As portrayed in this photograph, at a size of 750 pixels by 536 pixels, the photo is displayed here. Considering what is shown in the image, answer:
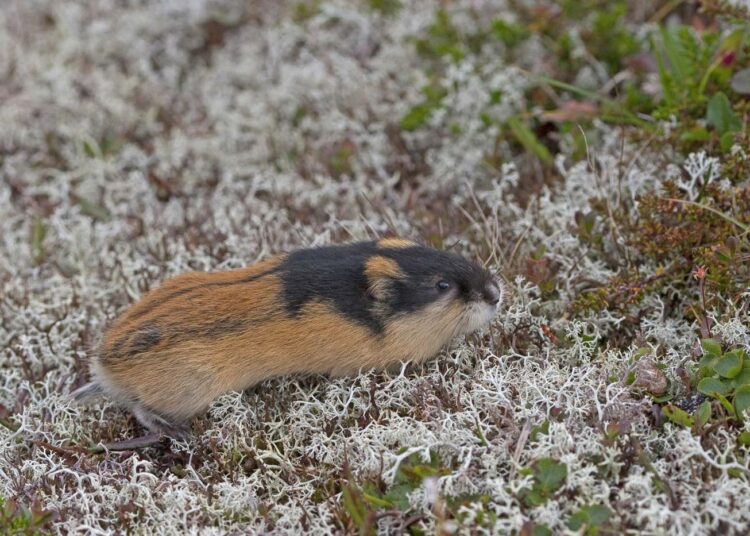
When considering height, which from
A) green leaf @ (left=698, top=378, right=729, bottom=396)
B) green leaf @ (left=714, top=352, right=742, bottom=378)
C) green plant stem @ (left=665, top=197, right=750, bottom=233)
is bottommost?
green leaf @ (left=698, top=378, right=729, bottom=396)

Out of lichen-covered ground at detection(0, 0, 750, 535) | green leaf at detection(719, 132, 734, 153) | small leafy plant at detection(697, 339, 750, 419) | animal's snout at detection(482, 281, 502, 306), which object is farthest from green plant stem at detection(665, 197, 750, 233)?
animal's snout at detection(482, 281, 502, 306)

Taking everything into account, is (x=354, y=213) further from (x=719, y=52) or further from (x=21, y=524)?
(x=21, y=524)

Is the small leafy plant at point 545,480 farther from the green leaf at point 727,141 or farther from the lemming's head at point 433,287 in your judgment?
the green leaf at point 727,141

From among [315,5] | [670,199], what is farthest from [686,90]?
[315,5]

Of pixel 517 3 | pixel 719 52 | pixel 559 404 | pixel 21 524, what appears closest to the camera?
pixel 21 524

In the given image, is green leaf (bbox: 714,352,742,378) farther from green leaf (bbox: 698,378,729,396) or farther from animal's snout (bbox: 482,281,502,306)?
animal's snout (bbox: 482,281,502,306)

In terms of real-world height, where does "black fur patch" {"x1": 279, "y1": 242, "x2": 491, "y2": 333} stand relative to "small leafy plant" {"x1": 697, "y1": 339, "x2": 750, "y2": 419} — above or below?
above

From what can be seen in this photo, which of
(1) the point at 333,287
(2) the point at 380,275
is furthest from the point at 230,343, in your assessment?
(2) the point at 380,275

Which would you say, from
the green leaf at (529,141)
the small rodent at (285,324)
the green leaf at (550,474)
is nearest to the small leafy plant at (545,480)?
the green leaf at (550,474)
